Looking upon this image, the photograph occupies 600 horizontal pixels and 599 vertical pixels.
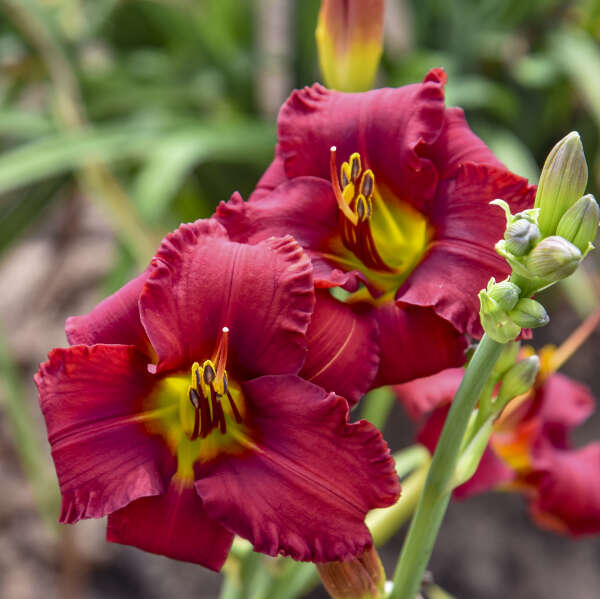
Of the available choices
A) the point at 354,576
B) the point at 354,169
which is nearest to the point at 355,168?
the point at 354,169

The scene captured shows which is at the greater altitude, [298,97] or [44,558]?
[298,97]

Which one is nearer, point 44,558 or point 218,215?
point 218,215

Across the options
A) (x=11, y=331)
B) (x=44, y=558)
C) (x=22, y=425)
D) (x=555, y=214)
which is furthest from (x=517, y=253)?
(x=11, y=331)

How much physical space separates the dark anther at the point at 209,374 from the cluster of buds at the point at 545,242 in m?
0.12

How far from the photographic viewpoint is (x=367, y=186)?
1.32 ft

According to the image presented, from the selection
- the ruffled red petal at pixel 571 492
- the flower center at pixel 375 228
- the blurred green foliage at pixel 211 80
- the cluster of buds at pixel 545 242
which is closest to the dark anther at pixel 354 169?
the flower center at pixel 375 228

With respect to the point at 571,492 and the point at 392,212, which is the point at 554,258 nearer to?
the point at 392,212

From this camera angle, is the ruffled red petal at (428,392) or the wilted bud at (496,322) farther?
the ruffled red petal at (428,392)

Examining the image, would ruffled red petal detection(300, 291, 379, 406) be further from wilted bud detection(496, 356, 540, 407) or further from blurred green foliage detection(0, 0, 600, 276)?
blurred green foliage detection(0, 0, 600, 276)

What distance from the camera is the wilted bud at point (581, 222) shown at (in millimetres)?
294

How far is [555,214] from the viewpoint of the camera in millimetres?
308

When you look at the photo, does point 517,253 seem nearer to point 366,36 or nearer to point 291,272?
point 291,272

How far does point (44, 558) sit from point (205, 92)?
3.04 ft

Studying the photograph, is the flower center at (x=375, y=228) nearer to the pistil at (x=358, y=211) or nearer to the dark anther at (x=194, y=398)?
the pistil at (x=358, y=211)
